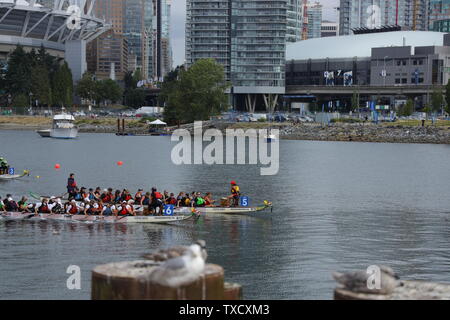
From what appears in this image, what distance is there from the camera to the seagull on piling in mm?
8969

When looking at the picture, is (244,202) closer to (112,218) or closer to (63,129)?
(112,218)

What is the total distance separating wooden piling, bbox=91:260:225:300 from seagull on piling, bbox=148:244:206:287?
60mm

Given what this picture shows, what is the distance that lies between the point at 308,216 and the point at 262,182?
72.5 ft

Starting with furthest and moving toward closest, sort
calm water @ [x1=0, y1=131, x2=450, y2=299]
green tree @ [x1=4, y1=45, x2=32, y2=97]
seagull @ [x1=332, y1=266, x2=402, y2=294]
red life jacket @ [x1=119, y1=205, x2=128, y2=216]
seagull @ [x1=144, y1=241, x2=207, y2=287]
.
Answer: green tree @ [x1=4, y1=45, x2=32, y2=97] → red life jacket @ [x1=119, y1=205, x2=128, y2=216] → calm water @ [x1=0, y1=131, x2=450, y2=299] → seagull @ [x1=332, y1=266, x2=402, y2=294] → seagull @ [x1=144, y1=241, x2=207, y2=287]

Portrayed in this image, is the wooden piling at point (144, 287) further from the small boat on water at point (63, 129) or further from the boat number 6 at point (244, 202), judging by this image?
the small boat on water at point (63, 129)

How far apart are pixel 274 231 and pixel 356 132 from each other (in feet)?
356

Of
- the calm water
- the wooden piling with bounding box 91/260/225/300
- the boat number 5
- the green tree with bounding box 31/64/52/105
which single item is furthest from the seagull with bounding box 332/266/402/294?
the green tree with bounding box 31/64/52/105

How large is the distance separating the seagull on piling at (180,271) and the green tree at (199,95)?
143 metres

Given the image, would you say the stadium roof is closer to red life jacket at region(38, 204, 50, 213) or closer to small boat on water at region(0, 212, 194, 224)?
red life jacket at region(38, 204, 50, 213)

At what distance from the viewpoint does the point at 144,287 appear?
914 centimetres

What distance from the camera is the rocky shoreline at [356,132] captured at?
137750mm

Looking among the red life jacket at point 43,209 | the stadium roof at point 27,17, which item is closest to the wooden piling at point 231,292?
the red life jacket at point 43,209

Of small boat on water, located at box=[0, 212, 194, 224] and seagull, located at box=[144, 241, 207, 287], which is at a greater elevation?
seagull, located at box=[144, 241, 207, 287]

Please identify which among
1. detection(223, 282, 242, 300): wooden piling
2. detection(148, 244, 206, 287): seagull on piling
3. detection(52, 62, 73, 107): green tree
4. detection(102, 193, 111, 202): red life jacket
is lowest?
detection(102, 193, 111, 202): red life jacket
